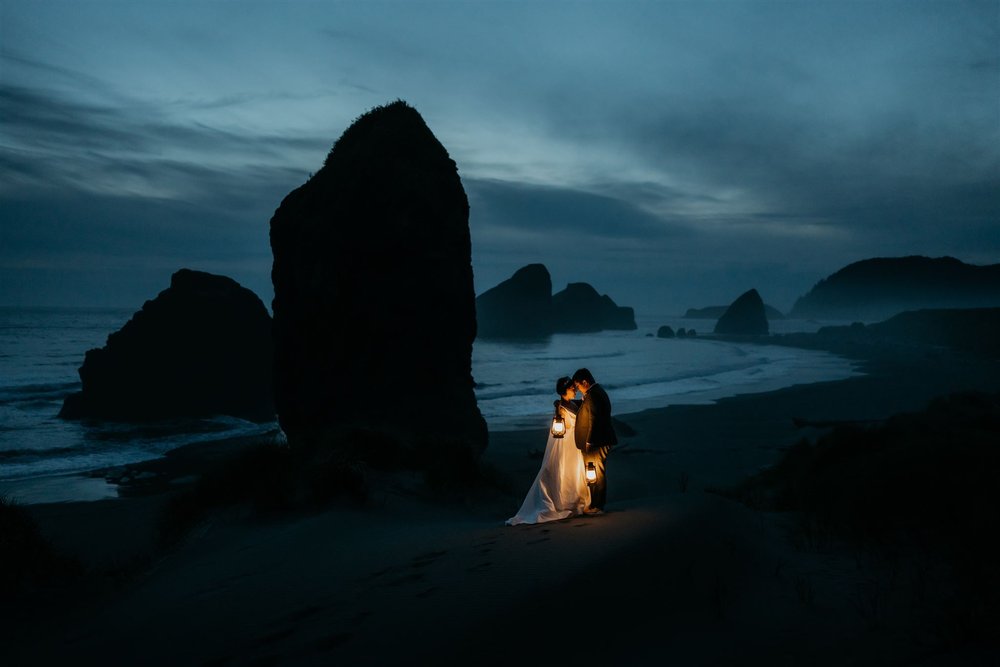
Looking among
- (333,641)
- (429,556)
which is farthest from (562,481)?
(333,641)

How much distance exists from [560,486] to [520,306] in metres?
127

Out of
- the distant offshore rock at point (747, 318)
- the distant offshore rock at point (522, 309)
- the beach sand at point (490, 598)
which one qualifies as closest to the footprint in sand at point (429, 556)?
the beach sand at point (490, 598)

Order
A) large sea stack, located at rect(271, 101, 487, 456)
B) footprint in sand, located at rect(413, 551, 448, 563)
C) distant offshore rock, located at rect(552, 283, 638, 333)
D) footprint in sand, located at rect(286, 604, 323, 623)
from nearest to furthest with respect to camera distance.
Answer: footprint in sand, located at rect(286, 604, 323, 623) < footprint in sand, located at rect(413, 551, 448, 563) < large sea stack, located at rect(271, 101, 487, 456) < distant offshore rock, located at rect(552, 283, 638, 333)

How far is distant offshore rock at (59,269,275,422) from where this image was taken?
32656mm

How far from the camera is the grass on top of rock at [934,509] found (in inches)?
207

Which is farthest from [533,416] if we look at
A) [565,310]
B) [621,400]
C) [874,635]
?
[565,310]

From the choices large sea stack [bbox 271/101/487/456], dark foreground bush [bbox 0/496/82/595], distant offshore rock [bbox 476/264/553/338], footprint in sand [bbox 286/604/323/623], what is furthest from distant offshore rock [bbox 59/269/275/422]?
distant offshore rock [bbox 476/264/553/338]

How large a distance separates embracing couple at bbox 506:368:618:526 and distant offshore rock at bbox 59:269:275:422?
2953 centimetres

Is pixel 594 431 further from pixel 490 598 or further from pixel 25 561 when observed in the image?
pixel 25 561

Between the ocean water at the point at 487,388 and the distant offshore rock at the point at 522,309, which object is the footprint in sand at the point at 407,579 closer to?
the ocean water at the point at 487,388

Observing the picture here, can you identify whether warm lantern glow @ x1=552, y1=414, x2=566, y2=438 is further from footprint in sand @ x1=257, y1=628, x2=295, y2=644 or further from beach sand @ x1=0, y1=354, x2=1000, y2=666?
footprint in sand @ x1=257, y1=628, x2=295, y2=644

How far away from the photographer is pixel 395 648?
15.2 ft

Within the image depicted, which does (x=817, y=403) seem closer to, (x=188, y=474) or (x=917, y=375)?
(x=917, y=375)

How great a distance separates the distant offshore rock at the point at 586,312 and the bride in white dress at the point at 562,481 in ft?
470
